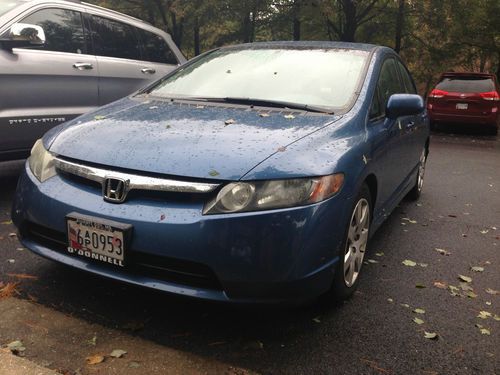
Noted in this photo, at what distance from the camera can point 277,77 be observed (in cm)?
366

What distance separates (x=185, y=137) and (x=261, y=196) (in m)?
0.62

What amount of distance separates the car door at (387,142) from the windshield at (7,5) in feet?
10.5

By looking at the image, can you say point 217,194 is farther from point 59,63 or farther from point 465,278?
point 59,63

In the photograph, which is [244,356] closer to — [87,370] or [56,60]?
[87,370]

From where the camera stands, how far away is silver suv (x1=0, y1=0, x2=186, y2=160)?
4.26m

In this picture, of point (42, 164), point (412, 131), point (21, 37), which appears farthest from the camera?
point (412, 131)

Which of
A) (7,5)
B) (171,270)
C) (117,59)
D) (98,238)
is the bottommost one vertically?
(171,270)

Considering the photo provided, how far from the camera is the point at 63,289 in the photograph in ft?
9.68

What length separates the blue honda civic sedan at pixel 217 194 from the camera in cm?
231

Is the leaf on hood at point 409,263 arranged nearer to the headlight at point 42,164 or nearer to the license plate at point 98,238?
the license plate at point 98,238

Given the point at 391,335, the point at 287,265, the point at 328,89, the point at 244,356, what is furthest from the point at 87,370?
the point at 328,89

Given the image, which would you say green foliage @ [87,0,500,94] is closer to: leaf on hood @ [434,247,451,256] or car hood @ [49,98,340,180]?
leaf on hood @ [434,247,451,256]

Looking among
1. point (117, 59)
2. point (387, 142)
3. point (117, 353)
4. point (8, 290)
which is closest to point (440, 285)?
point (387, 142)

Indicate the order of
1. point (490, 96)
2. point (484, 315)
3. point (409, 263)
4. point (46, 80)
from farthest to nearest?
1. point (490, 96)
2. point (46, 80)
3. point (409, 263)
4. point (484, 315)
